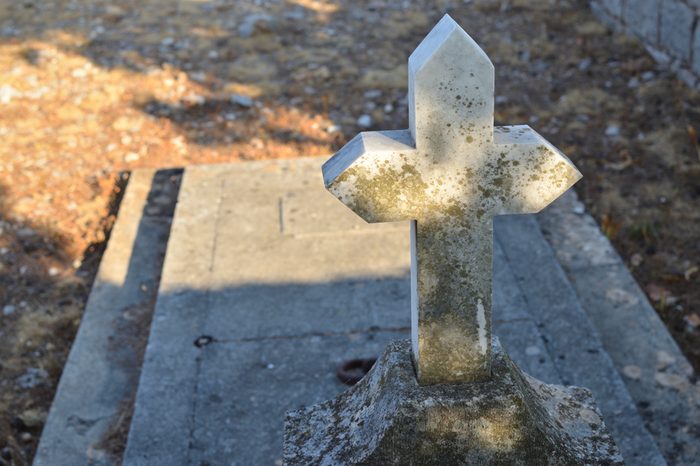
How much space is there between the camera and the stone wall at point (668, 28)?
5.89m

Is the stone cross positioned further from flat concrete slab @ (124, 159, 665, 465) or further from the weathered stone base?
flat concrete slab @ (124, 159, 665, 465)

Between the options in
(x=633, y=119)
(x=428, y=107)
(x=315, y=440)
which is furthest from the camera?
(x=633, y=119)

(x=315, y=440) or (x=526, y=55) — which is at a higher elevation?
(x=315, y=440)

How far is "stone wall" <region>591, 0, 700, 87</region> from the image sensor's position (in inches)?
232

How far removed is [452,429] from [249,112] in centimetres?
419

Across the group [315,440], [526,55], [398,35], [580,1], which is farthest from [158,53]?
[315,440]

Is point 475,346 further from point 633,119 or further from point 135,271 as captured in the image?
point 633,119

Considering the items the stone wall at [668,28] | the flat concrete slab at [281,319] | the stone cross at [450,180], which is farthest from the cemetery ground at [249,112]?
the stone cross at [450,180]

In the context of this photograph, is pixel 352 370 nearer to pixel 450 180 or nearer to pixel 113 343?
pixel 113 343

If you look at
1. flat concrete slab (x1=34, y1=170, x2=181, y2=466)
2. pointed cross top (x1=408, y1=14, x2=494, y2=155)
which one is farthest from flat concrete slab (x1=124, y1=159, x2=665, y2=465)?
pointed cross top (x1=408, y1=14, x2=494, y2=155)

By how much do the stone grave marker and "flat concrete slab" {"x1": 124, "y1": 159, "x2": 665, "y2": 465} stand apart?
2.49ft

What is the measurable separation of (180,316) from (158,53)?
12.9ft

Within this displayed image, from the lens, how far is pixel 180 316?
3.68 m

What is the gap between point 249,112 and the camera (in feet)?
19.8
